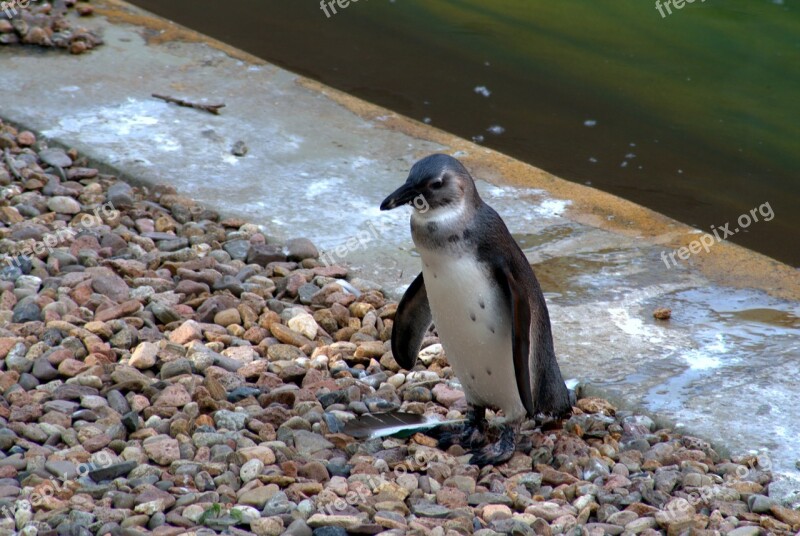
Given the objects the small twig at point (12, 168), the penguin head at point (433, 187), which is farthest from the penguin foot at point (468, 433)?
the small twig at point (12, 168)

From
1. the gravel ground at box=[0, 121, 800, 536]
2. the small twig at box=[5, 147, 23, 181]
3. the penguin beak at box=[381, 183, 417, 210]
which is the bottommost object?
the small twig at box=[5, 147, 23, 181]

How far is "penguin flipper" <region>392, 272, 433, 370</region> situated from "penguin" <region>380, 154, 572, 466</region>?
12 cm

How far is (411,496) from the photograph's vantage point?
2.96 meters

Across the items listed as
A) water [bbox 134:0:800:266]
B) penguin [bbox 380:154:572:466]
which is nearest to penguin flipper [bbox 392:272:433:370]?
penguin [bbox 380:154:572:466]

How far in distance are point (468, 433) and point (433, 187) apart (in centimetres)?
86

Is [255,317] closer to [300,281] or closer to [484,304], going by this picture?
[300,281]

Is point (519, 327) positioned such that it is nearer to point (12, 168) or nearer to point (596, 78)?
point (12, 168)

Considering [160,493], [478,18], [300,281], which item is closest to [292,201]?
[300,281]

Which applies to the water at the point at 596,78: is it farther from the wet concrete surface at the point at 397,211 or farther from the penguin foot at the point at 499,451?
the penguin foot at the point at 499,451

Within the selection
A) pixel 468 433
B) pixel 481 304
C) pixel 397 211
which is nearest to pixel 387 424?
pixel 468 433

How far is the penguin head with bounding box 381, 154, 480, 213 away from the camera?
9.98 feet

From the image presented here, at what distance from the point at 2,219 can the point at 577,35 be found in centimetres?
589

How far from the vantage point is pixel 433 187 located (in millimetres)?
3047

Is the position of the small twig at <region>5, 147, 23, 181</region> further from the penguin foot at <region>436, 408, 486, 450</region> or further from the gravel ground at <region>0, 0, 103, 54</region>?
the penguin foot at <region>436, 408, 486, 450</region>
